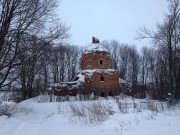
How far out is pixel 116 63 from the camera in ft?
227

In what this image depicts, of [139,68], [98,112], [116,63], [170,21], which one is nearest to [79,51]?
[116,63]

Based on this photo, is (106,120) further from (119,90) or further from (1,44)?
(119,90)

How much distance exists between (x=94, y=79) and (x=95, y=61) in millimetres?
3449

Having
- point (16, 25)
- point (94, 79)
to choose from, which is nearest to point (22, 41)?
point (16, 25)

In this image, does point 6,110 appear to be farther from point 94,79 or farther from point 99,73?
point 99,73

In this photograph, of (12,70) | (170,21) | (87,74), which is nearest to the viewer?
(12,70)

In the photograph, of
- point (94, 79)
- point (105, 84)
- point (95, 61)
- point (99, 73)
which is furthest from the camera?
point (95, 61)

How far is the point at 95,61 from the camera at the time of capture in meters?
48.6

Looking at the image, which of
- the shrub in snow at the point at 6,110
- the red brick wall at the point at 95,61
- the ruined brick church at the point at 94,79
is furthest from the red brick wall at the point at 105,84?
the shrub in snow at the point at 6,110

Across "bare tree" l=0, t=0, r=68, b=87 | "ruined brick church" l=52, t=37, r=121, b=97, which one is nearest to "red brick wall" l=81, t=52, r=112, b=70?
"ruined brick church" l=52, t=37, r=121, b=97

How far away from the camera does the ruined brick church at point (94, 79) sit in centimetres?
4559

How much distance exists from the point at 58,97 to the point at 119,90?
35.1 feet

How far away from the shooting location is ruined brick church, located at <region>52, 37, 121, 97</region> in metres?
45.6

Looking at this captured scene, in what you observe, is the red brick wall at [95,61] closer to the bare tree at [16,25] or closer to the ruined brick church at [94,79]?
the ruined brick church at [94,79]
